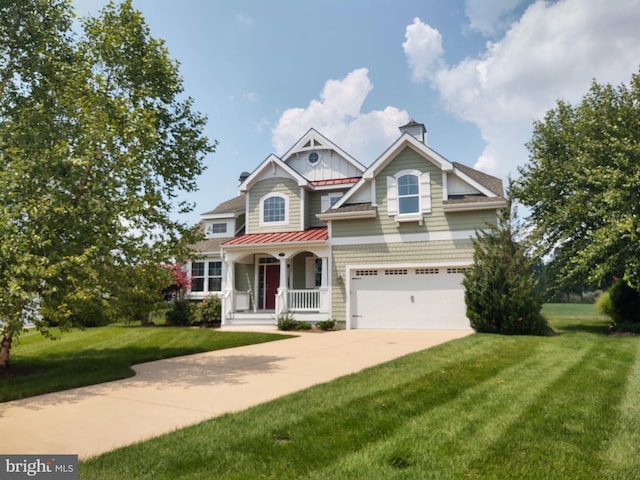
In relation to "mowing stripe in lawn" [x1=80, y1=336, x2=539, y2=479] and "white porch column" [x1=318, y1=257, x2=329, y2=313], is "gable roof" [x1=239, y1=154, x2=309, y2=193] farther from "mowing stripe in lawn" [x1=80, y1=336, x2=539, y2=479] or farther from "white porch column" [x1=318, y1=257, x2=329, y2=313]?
"mowing stripe in lawn" [x1=80, y1=336, x2=539, y2=479]

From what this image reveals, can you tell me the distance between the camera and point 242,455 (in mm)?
3703

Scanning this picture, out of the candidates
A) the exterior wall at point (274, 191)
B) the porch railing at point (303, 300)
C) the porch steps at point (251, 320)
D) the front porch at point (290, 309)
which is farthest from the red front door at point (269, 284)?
the porch railing at point (303, 300)

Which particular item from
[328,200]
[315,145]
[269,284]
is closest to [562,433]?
[328,200]

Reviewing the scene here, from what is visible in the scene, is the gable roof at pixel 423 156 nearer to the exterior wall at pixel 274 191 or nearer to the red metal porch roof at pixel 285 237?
the red metal porch roof at pixel 285 237

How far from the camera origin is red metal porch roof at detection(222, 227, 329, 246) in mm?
17375

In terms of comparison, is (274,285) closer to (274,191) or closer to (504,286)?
(274,191)

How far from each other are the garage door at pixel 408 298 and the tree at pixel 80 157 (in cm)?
854

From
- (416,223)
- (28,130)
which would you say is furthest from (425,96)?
(28,130)

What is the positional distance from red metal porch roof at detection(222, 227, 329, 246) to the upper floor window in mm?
2985

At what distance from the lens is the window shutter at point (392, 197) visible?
1622cm

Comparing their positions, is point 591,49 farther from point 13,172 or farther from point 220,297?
point 220,297

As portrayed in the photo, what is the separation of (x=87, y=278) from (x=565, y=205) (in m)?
15.0

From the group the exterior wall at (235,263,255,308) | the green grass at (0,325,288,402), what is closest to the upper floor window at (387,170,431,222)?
the green grass at (0,325,288,402)

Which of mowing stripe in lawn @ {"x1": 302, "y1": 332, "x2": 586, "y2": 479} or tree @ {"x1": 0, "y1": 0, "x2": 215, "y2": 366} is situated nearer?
mowing stripe in lawn @ {"x1": 302, "y1": 332, "x2": 586, "y2": 479}
